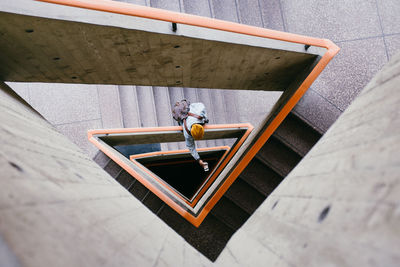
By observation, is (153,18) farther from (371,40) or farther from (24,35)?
(371,40)

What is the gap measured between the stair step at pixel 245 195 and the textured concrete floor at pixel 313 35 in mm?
970

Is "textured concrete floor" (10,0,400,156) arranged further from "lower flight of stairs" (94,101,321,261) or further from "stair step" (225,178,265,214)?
"stair step" (225,178,265,214)

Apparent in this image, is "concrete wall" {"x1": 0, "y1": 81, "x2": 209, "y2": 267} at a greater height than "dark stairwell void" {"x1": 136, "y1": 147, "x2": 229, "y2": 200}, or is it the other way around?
"concrete wall" {"x1": 0, "y1": 81, "x2": 209, "y2": 267}

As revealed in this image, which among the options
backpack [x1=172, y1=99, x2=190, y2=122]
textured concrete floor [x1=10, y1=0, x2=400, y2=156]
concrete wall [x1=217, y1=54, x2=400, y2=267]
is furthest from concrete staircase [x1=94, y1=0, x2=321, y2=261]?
concrete wall [x1=217, y1=54, x2=400, y2=267]

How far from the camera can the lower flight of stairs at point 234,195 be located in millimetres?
2643

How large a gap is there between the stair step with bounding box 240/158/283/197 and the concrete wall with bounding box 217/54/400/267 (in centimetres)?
177

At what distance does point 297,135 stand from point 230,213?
3.75 ft

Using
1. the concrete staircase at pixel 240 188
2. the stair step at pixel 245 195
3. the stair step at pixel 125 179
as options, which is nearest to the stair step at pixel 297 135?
the concrete staircase at pixel 240 188

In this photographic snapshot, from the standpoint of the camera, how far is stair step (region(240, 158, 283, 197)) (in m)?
2.75

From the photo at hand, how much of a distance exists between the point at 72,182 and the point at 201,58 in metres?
1.45

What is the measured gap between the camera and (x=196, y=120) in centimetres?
341

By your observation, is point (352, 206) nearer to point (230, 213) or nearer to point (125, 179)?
point (230, 213)

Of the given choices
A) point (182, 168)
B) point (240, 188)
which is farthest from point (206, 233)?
point (182, 168)

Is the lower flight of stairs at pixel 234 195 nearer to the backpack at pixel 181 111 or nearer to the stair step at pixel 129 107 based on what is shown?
the backpack at pixel 181 111
